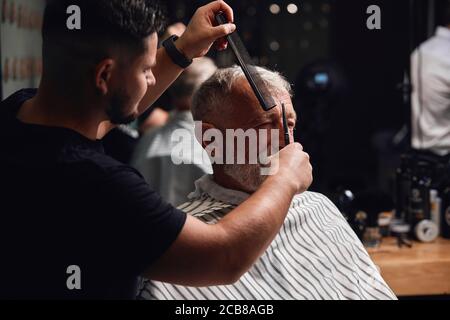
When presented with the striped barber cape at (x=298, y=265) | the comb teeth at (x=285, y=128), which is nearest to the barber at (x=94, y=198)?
the comb teeth at (x=285, y=128)

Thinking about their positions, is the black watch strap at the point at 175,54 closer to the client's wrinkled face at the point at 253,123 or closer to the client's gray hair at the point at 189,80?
the client's wrinkled face at the point at 253,123

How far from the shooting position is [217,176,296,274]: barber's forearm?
1116 mm

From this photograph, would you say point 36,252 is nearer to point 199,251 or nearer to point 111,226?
point 111,226

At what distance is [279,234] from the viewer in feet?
5.78

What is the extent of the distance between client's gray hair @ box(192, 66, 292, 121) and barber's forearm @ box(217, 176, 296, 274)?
661mm

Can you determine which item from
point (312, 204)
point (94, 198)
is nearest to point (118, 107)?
point (94, 198)

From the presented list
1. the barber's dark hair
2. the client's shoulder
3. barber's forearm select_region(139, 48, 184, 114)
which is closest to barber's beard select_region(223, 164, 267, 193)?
the client's shoulder

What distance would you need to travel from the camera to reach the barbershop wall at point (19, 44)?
123 inches

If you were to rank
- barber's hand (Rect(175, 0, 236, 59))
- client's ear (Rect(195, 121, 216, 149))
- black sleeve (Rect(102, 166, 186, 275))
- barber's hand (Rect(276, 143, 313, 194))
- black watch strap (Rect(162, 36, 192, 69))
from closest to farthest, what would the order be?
black sleeve (Rect(102, 166, 186, 275)), barber's hand (Rect(276, 143, 313, 194)), barber's hand (Rect(175, 0, 236, 59)), black watch strap (Rect(162, 36, 192, 69)), client's ear (Rect(195, 121, 216, 149))

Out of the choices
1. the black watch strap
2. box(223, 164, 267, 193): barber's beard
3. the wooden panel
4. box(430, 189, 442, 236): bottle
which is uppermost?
the black watch strap

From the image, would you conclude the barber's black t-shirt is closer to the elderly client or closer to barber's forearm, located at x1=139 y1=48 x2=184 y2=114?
the elderly client

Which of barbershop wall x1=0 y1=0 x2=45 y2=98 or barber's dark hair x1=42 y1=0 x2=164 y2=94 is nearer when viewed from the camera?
barber's dark hair x1=42 y1=0 x2=164 y2=94

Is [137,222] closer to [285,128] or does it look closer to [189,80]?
[285,128]

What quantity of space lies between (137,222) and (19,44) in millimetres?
2718
